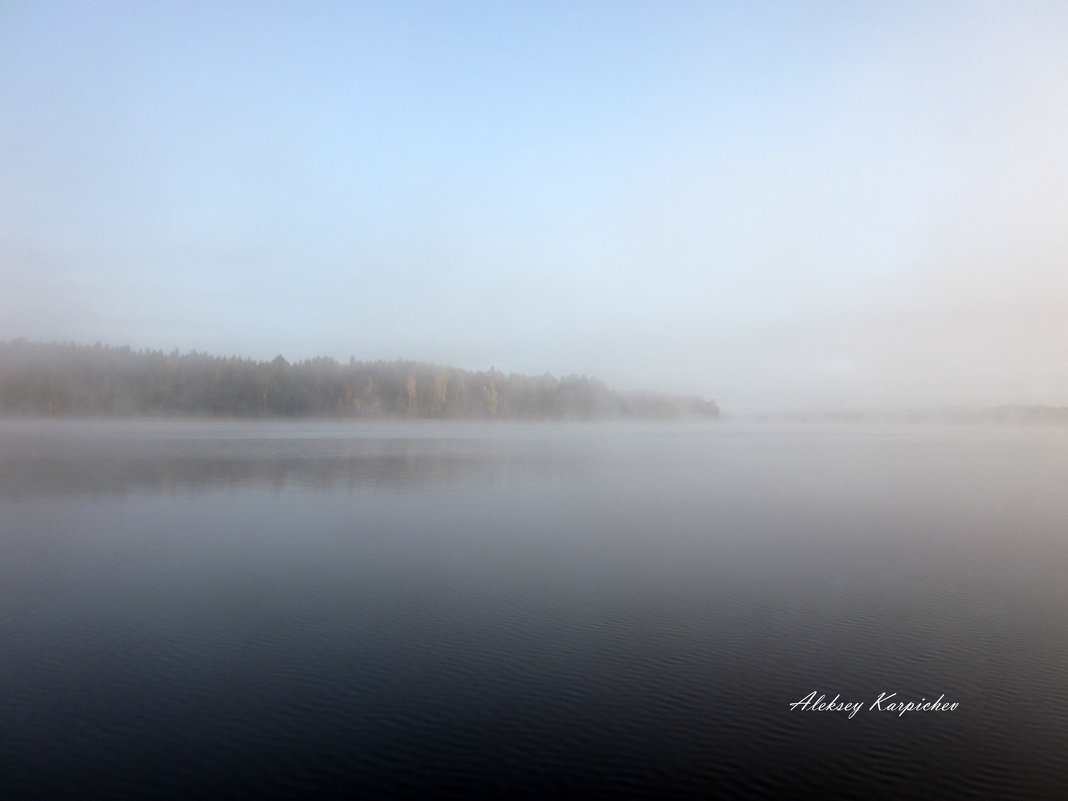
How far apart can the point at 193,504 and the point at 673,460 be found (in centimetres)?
2370

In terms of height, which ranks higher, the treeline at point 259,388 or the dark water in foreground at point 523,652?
the treeline at point 259,388

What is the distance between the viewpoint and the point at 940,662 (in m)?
7.29

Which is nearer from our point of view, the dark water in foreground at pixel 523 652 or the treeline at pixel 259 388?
the dark water in foreground at pixel 523 652

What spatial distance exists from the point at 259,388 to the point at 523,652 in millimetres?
90257

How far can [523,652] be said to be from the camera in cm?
750

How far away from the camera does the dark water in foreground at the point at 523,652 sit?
5.17m

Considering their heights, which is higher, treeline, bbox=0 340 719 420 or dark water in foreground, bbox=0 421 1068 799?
treeline, bbox=0 340 719 420

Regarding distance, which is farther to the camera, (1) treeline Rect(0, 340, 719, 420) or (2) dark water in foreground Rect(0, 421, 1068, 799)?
(1) treeline Rect(0, 340, 719, 420)

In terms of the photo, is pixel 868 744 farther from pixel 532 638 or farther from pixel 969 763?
pixel 532 638

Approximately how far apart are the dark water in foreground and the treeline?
244 ft

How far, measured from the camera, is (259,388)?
89.4 m

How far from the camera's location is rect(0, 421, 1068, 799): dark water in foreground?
5.17 m

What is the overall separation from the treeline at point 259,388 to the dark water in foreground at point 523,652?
74.2m

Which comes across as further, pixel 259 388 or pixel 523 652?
pixel 259 388
